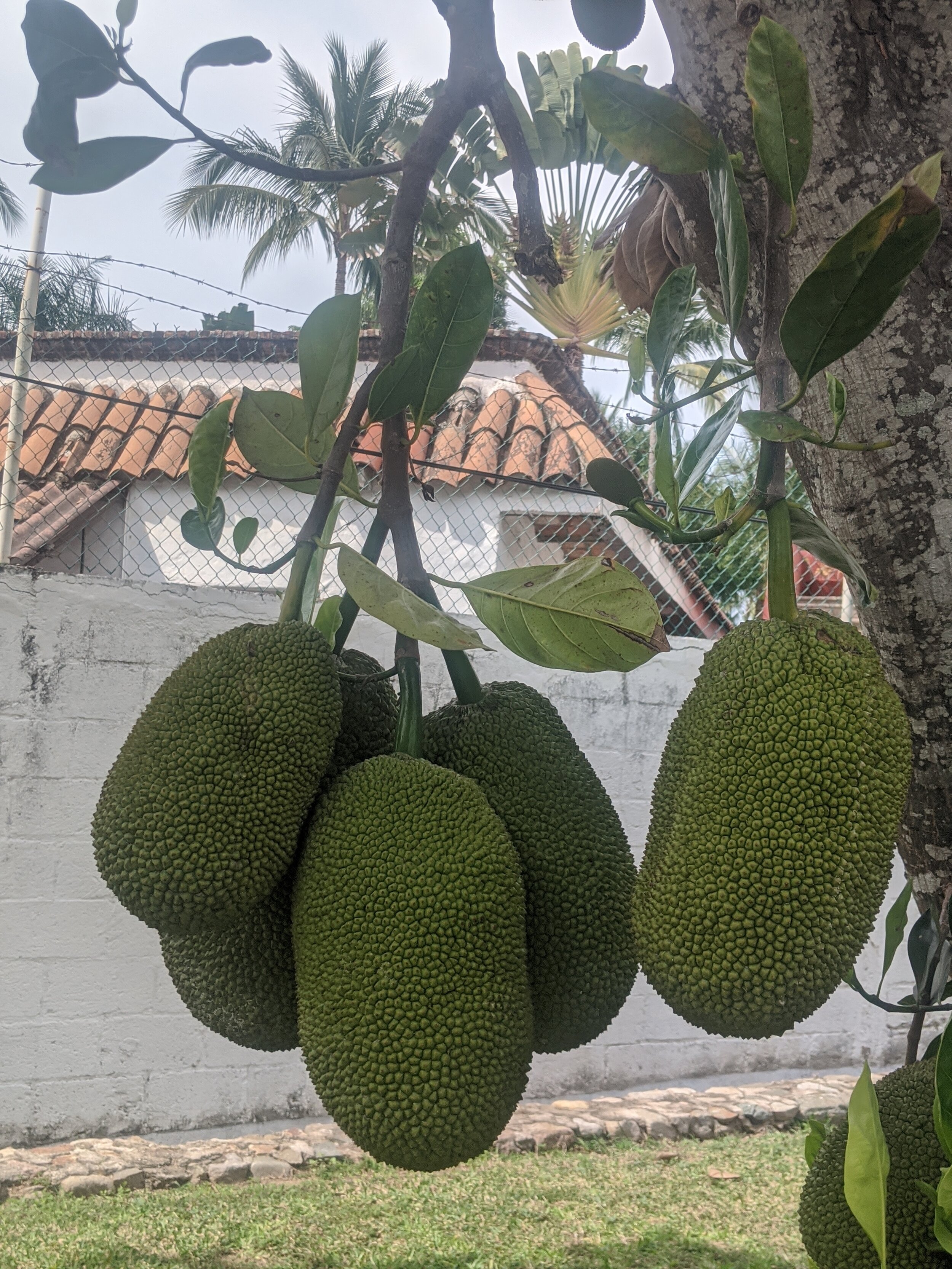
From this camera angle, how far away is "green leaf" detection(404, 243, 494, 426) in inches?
22.0

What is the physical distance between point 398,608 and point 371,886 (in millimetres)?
138

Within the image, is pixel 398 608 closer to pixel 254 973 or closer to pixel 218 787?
pixel 218 787

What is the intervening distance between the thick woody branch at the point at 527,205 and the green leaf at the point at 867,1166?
520mm

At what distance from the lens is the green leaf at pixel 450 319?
1.83ft

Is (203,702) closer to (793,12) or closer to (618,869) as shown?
(618,869)

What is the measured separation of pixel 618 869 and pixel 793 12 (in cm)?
51

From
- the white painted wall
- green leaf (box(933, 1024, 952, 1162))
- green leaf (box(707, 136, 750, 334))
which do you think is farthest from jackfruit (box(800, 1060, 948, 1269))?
the white painted wall

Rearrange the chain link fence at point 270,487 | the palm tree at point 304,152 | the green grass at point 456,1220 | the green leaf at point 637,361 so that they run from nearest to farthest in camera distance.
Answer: the green leaf at point 637,361 → the green grass at point 456,1220 → the chain link fence at point 270,487 → the palm tree at point 304,152

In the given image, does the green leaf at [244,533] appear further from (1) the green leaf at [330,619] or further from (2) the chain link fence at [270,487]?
(2) the chain link fence at [270,487]

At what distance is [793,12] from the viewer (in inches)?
24.7

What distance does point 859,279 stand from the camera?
0.45 meters

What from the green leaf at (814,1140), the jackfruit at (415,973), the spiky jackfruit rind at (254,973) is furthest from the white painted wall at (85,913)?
the jackfruit at (415,973)

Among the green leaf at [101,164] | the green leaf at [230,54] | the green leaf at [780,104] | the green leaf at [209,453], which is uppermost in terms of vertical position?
the green leaf at [230,54]

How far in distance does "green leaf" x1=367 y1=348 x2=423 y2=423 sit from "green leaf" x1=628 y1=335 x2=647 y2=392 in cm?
27
